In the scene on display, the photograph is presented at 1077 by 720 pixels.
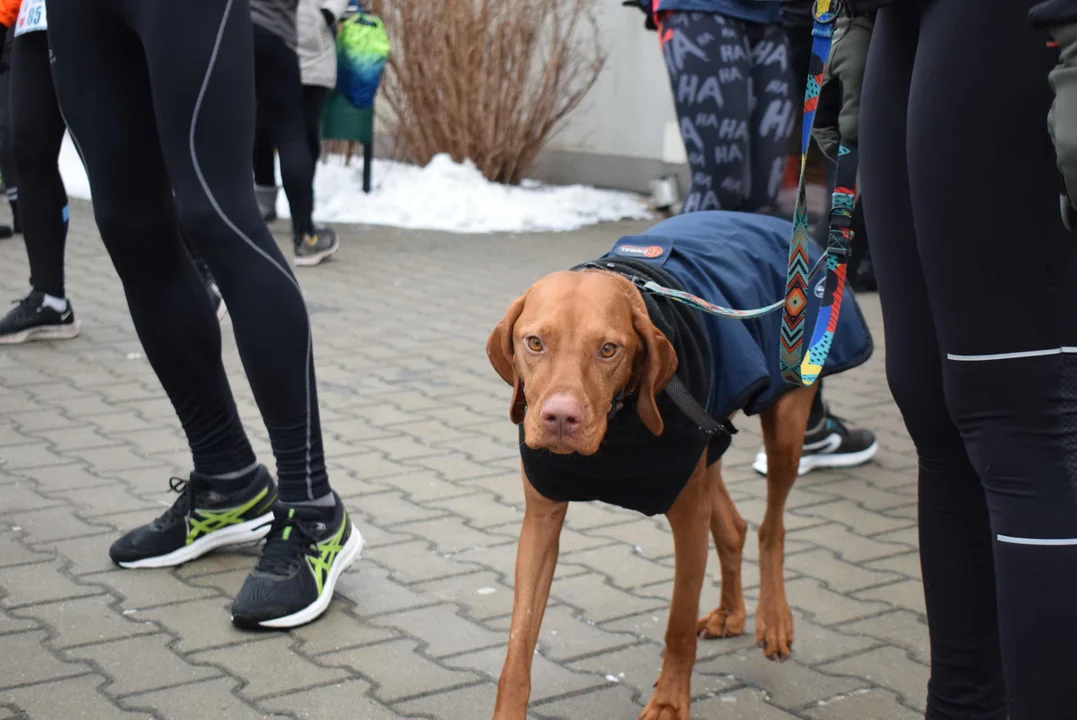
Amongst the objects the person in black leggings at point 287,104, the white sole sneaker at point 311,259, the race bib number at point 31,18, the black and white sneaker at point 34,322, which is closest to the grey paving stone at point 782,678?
the race bib number at point 31,18

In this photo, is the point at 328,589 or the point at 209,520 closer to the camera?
the point at 328,589

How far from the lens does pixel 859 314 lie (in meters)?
3.49

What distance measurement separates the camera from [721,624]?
3104 millimetres

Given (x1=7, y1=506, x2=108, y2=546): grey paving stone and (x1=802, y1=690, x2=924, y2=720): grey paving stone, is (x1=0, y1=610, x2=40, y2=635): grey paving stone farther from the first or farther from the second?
(x1=802, y1=690, x2=924, y2=720): grey paving stone

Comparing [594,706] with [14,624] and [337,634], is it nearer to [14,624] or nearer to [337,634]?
[337,634]

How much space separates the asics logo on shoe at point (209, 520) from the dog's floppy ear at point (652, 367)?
1.35 metres

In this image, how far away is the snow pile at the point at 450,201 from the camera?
33.6ft

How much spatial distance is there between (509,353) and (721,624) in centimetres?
101

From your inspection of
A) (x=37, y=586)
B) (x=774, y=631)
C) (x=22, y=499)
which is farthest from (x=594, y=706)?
(x=22, y=499)

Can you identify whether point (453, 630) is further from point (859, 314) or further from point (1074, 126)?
point (1074, 126)

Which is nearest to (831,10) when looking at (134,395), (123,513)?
(123,513)

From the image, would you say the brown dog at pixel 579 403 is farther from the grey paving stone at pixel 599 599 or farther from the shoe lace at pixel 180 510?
the shoe lace at pixel 180 510

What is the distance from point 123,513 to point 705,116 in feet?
7.46

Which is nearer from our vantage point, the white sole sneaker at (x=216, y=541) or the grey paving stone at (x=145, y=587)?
the grey paving stone at (x=145, y=587)
